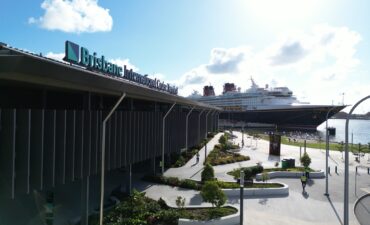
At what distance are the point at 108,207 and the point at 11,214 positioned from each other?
5072 millimetres

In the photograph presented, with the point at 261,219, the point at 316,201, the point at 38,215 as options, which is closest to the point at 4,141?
the point at 38,215

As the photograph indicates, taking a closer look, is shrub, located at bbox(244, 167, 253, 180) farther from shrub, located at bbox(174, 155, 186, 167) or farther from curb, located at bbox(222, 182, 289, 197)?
shrub, located at bbox(174, 155, 186, 167)

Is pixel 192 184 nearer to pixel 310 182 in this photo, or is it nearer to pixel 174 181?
pixel 174 181

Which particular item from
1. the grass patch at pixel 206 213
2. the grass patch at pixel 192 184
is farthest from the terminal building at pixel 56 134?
the grass patch at pixel 206 213

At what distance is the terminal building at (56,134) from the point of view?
10156 mm

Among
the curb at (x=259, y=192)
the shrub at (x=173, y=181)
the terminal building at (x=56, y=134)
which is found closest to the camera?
the terminal building at (x=56, y=134)

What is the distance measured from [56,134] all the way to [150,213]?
21.1 feet

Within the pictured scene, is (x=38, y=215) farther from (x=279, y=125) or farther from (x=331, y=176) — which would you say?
(x=279, y=125)

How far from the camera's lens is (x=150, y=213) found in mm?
16109

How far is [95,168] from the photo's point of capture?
14.4 m

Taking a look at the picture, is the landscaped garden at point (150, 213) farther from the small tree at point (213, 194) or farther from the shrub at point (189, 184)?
the shrub at point (189, 184)

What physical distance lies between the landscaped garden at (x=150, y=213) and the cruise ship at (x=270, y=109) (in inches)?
3388

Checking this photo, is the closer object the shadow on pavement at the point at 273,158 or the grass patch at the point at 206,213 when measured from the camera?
the grass patch at the point at 206,213

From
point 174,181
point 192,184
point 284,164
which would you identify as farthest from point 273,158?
point 192,184
